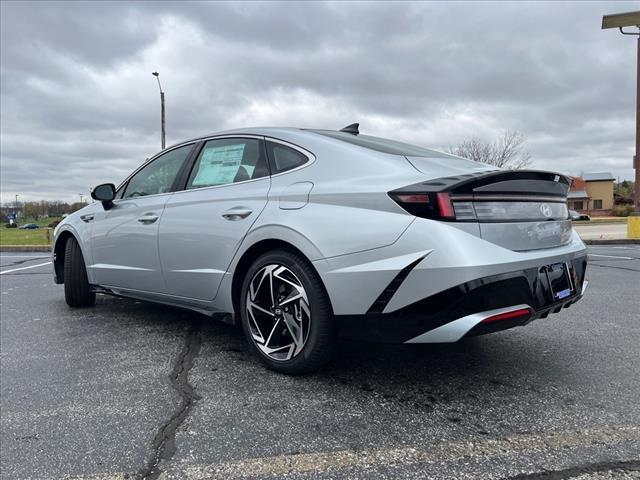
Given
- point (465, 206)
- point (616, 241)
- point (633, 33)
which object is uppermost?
point (633, 33)

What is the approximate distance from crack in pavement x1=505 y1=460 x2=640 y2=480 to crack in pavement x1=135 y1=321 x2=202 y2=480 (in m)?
1.38

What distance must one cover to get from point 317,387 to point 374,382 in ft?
1.10

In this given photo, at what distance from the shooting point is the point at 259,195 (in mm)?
3115

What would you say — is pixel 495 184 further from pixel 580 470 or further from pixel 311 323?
pixel 580 470

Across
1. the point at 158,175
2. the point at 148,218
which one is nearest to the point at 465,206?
the point at 148,218

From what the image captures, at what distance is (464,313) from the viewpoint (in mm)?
2336

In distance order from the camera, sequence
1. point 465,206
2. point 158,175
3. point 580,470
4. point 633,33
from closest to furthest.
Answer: point 580,470, point 465,206, point 158,175, point 633,33

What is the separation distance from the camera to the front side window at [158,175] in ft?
13.0

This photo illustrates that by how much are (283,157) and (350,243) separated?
905 millimetres

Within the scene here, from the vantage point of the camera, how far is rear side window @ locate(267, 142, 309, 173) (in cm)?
306

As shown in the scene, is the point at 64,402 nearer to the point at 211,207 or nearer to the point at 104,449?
the point at 104,449

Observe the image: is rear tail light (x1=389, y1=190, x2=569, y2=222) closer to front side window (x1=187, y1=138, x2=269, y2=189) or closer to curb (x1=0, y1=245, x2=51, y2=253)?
front side window (x1=187, y1=138, x2=269, y2=189)

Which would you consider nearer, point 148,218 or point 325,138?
point 325,138

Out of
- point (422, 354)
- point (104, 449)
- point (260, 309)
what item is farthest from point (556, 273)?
point (104, 449)
